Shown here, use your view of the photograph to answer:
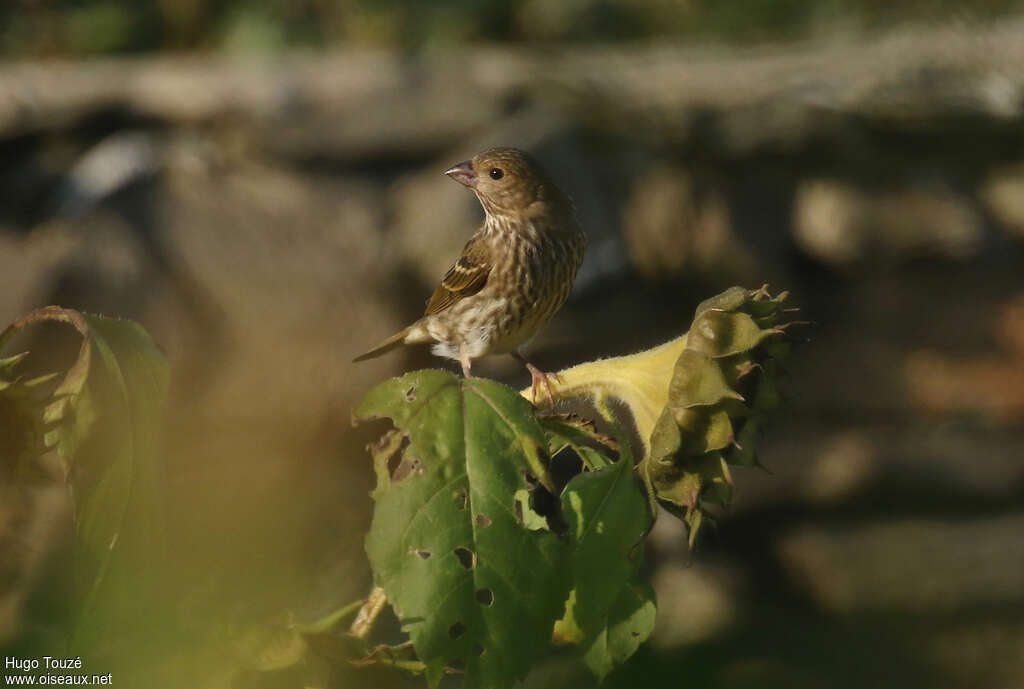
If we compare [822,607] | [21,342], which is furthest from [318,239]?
[822,607]

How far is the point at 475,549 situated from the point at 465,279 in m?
1.31

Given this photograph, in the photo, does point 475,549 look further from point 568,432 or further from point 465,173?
point 465,173

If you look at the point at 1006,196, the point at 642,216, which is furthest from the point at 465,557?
the point at 1006,196

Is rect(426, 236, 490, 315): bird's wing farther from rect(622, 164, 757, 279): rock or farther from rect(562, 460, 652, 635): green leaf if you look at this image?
rect(622, 164, 757, 279): rock

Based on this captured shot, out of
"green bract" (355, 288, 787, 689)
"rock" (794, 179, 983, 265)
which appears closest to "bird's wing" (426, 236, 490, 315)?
"green bract" (355, 288, 787, 689)

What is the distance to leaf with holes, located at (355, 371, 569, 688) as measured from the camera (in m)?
0.93

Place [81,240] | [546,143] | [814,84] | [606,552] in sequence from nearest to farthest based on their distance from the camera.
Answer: [606,552] → [81,240] → [546,143] → [814,84]

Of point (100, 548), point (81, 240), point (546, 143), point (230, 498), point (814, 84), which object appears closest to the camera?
point (230, 498)

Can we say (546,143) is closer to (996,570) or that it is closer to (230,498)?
(996,570)

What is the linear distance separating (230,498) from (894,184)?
586 centimetres

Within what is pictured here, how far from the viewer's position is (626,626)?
1.11 m

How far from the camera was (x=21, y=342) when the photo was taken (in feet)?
14.5

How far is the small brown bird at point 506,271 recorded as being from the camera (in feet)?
6.84

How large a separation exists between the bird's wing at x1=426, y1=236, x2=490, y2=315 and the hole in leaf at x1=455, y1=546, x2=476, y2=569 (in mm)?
1084
